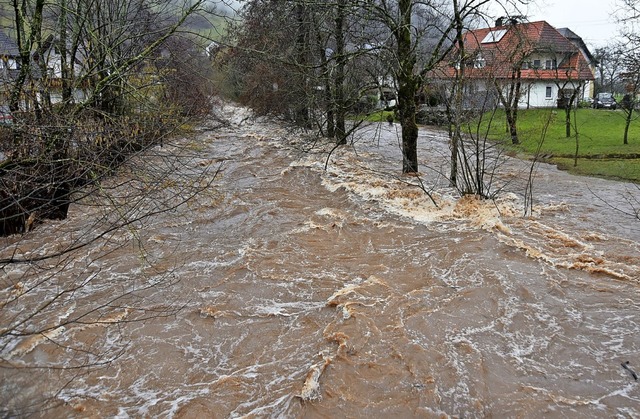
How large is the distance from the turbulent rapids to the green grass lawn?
4.69 meters

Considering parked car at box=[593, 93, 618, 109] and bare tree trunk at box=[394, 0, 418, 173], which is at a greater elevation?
bare tree trunk at box=[394, 0, 418, 173]

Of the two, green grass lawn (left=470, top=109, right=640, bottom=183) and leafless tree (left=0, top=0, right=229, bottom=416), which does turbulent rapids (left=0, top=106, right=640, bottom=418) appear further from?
green grass lawn (left=470, top=109, right=640, bottom=183)

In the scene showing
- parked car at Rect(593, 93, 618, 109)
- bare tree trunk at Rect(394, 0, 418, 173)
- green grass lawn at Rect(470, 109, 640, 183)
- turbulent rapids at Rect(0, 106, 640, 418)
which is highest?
bare tree trunk at Rect(394, 0, 418, 173)

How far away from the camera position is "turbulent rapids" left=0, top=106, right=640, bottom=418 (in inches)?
189

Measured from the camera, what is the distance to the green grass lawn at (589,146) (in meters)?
16.2

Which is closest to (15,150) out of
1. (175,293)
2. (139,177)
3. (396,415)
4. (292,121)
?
(139,177)

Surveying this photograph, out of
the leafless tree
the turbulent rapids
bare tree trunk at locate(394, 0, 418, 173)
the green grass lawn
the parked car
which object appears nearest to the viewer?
the turbulent rapids

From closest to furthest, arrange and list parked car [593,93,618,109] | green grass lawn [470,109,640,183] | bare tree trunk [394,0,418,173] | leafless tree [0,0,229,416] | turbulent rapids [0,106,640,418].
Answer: turbulent rapids [0,106,640,418] < leafless tree [0,0,229,416] < bare tree trunk [394,0,418,173] < green grass lawn [470,109,640,183] < parked car [593,93,618,109]

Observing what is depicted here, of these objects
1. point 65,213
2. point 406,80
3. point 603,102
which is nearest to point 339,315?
point 65,213

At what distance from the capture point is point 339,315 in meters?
6.31

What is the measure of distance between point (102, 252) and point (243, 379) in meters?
4.94

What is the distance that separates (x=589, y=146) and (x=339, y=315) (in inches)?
735

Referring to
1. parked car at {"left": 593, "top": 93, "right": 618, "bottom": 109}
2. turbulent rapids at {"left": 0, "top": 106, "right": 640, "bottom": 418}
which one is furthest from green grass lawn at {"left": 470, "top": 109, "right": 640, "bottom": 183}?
parked car at {"left": 593, "top": 93, "right": 618, "bottom": 109}

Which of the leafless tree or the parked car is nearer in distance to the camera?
the leafless tree
